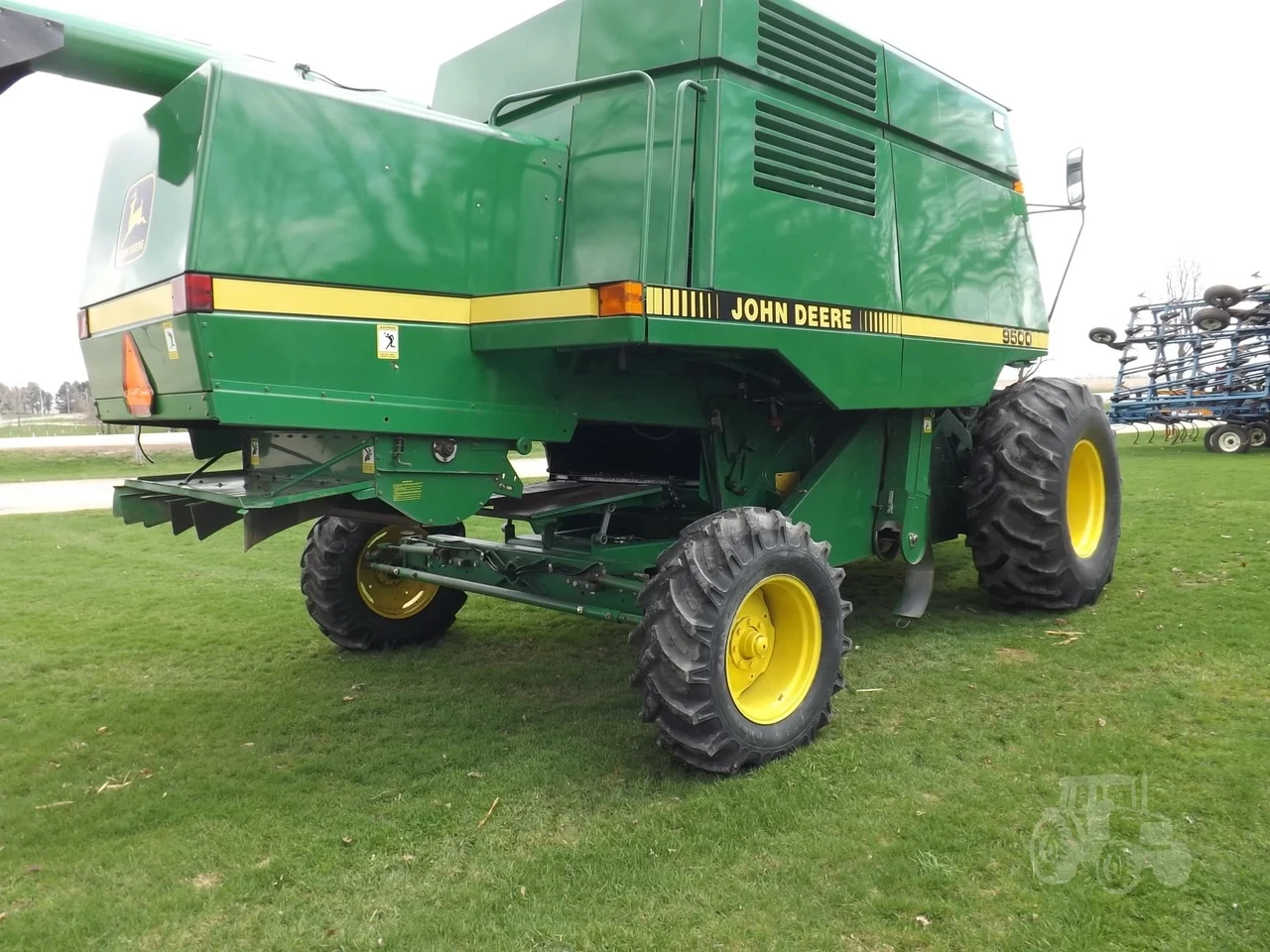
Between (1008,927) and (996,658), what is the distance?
Answer: 266 centimetres

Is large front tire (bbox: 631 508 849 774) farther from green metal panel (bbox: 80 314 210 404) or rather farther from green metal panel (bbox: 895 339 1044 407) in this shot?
green metal panel (bbox: 80 314 210 404)

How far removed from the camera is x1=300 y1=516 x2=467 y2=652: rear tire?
219 inches

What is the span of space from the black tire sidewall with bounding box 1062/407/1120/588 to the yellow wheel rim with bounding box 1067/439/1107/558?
0.03m

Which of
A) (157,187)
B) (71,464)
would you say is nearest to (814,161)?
(157,187)

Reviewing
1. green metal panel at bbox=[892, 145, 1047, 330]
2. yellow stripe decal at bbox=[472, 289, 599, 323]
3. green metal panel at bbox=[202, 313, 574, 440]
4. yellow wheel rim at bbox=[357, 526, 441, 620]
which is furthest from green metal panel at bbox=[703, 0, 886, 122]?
yellow wheel rim at bbox=[357, 526, 441, 620]

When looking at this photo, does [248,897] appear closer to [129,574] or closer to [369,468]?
[369,468]

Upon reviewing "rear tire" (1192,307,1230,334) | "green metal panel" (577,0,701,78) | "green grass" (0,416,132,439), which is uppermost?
"rear tire" (1192,307,1230,334)

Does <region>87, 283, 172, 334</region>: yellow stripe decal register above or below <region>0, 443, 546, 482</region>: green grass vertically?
above

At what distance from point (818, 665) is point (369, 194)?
2.65 meters

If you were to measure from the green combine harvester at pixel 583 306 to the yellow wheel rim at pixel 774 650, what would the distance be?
0.01 m

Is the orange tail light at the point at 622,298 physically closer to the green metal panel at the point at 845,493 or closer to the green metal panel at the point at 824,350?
the green metal panel at the point at 824,350

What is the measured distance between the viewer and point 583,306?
3.51 m

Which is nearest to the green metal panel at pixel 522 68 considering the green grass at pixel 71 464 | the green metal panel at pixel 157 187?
the green metal panel at pixel 157 187

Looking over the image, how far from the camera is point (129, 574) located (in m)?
8.55
